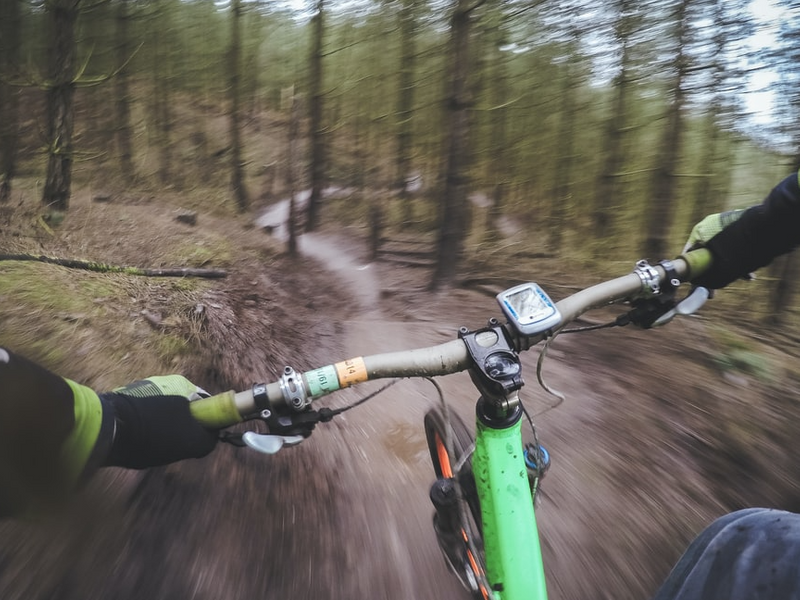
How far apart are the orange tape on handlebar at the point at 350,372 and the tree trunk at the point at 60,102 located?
8.40 metres

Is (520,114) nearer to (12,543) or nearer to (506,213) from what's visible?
(506,213)

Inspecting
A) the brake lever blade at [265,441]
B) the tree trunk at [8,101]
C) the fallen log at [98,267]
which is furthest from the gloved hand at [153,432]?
the tree trunk at [8,101]

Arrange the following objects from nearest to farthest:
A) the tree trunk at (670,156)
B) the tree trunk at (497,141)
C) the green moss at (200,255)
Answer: the tree trunk at (670,156) < the green moss at (200,255) < the tree trunk at (497,141)

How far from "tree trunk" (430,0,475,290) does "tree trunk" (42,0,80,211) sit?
6.01 meters

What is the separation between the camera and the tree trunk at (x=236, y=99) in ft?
42.2

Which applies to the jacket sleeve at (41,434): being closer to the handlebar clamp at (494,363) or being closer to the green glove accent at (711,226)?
the handlebar clamp at (494,363)

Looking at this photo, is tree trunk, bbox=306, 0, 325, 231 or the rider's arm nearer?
the rider's arm

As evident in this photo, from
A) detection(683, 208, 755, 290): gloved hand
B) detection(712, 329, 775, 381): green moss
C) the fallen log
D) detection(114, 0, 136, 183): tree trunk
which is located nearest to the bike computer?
detection(683, 208, 755, 290): gloved hand

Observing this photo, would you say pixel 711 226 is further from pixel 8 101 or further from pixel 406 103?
pixel 8 101

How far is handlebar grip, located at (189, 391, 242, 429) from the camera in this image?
1.43 m

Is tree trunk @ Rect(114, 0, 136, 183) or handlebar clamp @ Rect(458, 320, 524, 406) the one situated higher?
handlebar clamp @ Rect(458, 320, 524, 406)

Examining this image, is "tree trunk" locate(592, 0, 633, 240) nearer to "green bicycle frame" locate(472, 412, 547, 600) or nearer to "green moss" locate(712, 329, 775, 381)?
"green moss" locate(712, 329, 775, 381)

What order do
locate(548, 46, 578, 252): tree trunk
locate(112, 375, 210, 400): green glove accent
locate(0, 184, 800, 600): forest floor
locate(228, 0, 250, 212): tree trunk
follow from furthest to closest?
locate(548, 46, 578, 252): tree trunk < locate(228, 0, 250, 212): tree trunk < locate(0, 184, 800, 600): forest floor < locate(112, 375, 210, 400): green glove accent

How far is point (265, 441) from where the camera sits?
136 cm
